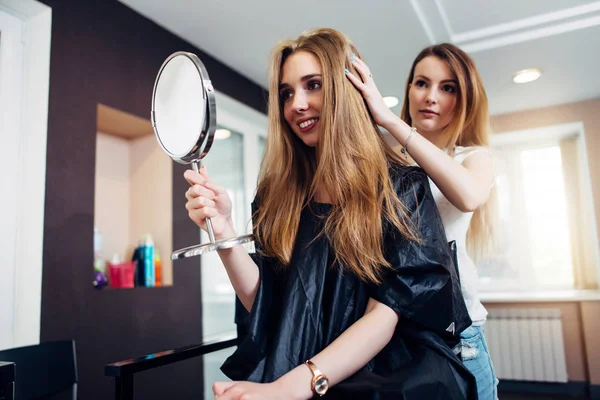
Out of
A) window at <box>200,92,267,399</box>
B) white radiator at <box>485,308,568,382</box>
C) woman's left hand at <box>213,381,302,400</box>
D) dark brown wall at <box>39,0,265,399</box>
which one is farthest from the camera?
white radiator at <box>485,308,568,382</box>

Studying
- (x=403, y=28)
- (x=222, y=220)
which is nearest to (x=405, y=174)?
(x=222, y=220)

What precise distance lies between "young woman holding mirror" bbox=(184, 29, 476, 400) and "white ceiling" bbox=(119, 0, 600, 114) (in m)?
1.43

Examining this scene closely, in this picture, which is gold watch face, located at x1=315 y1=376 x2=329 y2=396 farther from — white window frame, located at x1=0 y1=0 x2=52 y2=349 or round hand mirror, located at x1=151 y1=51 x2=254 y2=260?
white window frame, located at x1=0 y1=0 x2=52 y2=349

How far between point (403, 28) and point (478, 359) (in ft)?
6.33

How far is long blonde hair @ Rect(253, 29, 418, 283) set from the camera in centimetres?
89

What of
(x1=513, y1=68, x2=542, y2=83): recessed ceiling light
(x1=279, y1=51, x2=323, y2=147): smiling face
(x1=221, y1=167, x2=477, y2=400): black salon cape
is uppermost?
(x1=513, y1=68, x2=542, y2=83): recessed ceiling light

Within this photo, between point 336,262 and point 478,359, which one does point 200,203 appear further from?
point 478,359

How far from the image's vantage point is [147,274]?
223 cm

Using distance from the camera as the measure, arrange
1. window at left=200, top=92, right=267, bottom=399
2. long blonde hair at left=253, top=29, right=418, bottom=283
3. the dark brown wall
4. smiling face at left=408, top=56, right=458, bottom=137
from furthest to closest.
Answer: window at left=200, top=92, right=267, bottom=399 → the dark brown wall → smiling face at left=408, top=56, right=458, bottom=137 → long blonde hair at left=253, top=29, right=418, bottom=283

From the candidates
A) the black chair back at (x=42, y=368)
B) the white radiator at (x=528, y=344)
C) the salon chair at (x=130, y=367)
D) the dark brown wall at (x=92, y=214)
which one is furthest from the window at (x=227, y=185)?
the white radiator at (x=528, y=344)

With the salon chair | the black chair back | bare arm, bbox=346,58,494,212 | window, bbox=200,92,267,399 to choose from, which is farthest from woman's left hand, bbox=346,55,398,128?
window, bbox=200,92,267,399

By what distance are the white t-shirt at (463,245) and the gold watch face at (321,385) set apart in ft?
1.56

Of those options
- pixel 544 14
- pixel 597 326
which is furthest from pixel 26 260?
pixel 597 326

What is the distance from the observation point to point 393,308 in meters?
0.83
